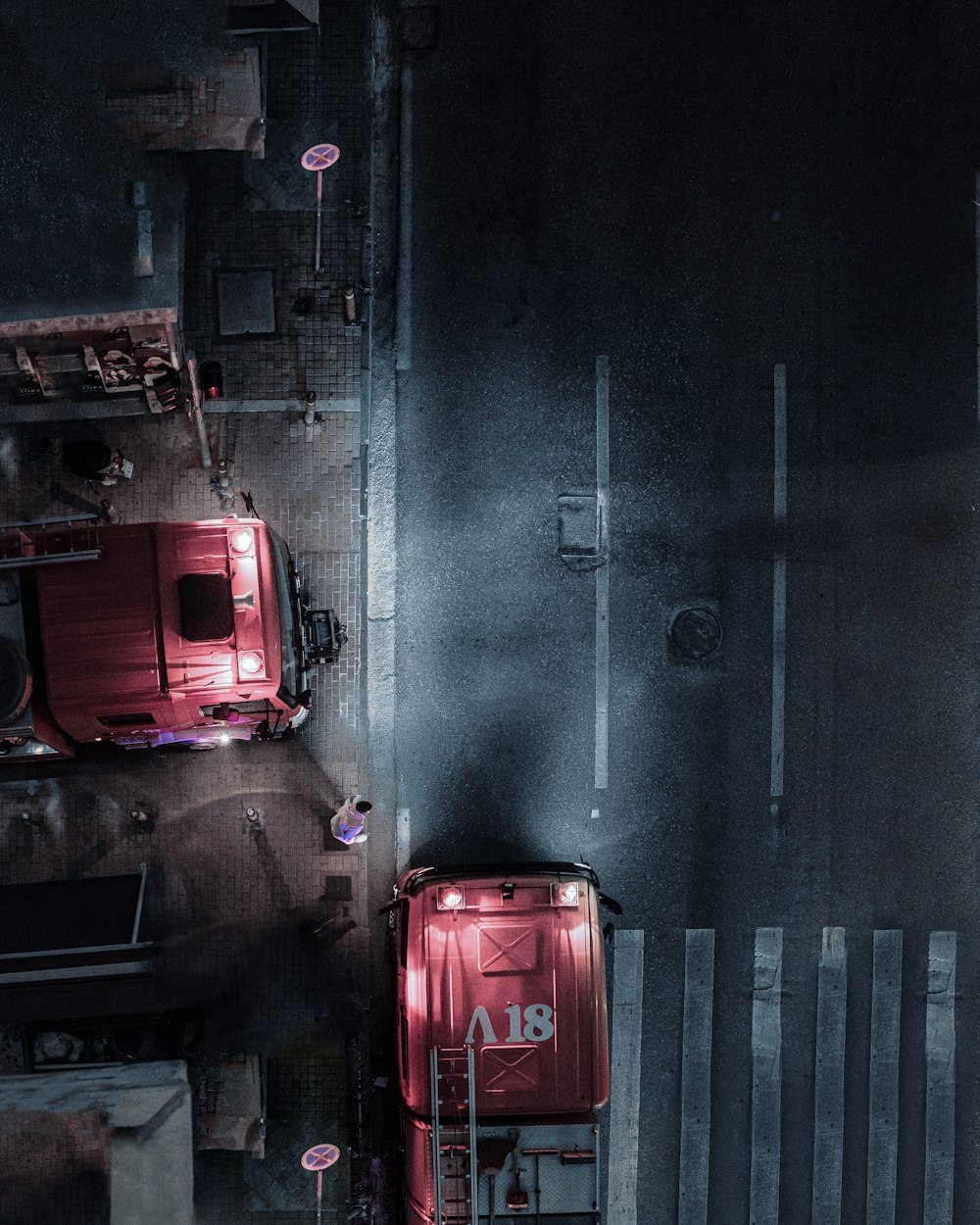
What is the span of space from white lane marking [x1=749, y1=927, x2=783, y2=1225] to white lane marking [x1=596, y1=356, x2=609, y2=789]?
3.51 m

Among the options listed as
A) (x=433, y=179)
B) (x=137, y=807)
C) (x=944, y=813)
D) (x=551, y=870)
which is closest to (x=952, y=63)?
(x=433, y=179)

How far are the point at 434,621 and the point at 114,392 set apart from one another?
554 centimetres

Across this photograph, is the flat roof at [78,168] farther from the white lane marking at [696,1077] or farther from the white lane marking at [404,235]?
the white lane marking at [696,1077]

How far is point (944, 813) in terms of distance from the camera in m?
13.7

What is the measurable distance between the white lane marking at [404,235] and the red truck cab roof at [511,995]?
25.0 feet

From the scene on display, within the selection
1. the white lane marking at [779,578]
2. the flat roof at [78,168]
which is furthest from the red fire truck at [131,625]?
the white lane marking at [779,578]

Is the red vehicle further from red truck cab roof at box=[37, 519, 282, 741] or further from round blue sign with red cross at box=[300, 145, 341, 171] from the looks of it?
round blue sign with red cross at box=[300, 145, 341, 171]

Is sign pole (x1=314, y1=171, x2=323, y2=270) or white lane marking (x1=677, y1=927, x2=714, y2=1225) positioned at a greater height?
sign pole (x1=314, y1=171, x2=323, y2=270)

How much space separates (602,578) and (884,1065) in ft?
26.7

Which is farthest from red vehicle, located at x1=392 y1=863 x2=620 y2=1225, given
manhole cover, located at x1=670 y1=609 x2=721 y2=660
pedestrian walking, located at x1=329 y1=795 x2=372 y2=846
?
manhole cover, located at x1=670 y1=609 x2=721 y2=660

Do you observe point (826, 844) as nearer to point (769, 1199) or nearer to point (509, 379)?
point (769, 1199)

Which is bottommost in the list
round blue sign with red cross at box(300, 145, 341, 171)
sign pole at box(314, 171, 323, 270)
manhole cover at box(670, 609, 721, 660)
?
manhole cover at box(670, 609, 721, 660)

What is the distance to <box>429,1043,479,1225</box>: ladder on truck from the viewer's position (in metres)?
10.4

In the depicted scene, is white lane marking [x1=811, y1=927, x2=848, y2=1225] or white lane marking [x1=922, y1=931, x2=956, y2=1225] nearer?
white lane marking [x1=811, y1=927, x2=848, y2=1225]
